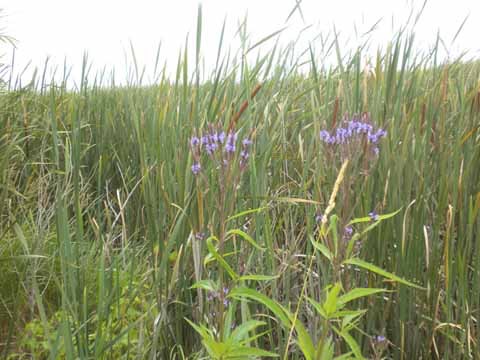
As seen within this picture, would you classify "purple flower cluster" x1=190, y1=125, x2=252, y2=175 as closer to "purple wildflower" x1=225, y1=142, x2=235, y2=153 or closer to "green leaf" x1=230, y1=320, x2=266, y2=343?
"purple wildflower" x1=225, y1=142, x2=235, y2=153

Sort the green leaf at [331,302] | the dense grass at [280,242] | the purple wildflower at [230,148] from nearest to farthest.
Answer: the green leaf at [331,302]
the purple wildflower at [230,148]
the dense grass at [280,242]

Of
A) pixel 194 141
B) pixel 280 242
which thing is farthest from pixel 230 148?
pixel 280 242

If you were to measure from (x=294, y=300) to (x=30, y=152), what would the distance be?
1935 mm

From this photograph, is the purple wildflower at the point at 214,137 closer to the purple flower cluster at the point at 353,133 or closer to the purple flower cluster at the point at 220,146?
the purple flower cluster at the point at 220,146

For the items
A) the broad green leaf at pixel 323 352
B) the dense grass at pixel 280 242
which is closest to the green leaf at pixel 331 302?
the broad green leaf at pixel 323 352

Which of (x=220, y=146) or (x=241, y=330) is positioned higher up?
(x=220, y=146)

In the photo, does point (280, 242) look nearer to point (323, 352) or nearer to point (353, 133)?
point (353, 133)

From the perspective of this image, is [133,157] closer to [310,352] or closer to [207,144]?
[207,144]

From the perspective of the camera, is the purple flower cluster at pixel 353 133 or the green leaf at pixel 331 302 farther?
the purple flower cluster at pixel 353 133

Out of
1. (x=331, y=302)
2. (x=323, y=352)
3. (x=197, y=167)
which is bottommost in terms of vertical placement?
(x=323, y=352)

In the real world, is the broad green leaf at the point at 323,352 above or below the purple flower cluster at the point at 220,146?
below

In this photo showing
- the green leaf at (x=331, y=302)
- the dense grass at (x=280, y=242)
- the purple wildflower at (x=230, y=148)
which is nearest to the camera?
the green leaf at (x=331, y=302)

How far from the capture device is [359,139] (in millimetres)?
1197

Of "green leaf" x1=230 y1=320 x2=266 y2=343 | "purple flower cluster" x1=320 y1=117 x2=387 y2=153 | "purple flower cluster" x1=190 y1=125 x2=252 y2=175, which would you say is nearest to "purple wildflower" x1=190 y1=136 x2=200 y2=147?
"purple flower cluster" x1=190 y1=125 x2=252 y2=175
